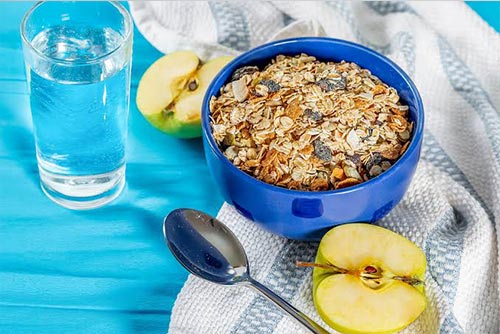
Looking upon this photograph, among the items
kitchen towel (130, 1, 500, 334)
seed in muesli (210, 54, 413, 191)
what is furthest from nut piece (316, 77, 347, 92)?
kitchen towel (130, 1, 500, 334)

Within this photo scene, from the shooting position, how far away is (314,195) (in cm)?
80

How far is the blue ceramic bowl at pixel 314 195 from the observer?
0.81m

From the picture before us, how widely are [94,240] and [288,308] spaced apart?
199 millimetres

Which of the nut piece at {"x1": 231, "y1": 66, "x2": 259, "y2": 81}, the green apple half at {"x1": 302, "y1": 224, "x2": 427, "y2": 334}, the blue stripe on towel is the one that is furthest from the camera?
the blue stripe on towel

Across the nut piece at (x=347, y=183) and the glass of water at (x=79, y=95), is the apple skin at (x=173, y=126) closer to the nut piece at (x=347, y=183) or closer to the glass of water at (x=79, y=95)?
the glass of water at (x=79, y=95)

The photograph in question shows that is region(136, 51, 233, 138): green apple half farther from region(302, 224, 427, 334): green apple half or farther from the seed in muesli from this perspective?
region(302, 224, 427, 334): green apple half

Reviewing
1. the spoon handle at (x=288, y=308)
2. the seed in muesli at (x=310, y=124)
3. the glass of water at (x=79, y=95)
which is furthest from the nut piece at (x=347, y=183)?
the glass of water at (x=79, y=95)

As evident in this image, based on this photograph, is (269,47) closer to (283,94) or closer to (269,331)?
(283,94)

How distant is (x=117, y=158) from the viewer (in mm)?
929

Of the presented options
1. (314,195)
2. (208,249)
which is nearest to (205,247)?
(208,249)

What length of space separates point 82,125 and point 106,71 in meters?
0.06

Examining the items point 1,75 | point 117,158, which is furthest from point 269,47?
point 1,75

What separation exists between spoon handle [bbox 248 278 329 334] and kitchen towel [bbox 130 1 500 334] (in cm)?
2

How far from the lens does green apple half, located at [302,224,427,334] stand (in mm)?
782
